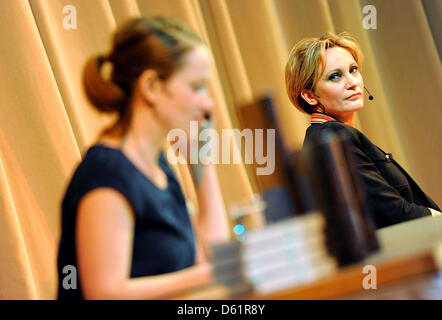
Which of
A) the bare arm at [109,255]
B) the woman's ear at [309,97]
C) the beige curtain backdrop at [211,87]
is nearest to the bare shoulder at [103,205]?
the bare arm at [109,255]

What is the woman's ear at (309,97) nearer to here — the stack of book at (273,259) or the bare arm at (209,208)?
the bare arm at (209,208)

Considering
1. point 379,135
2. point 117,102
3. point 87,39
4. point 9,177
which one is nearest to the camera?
point 117,102

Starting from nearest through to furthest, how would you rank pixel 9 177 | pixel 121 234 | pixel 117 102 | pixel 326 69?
1. pixel 121 234
2. pixel 117 102
3. pixel 326 69
4. pixel 9 177

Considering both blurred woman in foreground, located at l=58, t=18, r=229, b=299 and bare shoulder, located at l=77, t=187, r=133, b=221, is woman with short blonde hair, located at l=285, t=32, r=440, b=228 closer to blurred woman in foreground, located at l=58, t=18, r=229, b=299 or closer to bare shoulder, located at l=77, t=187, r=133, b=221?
blurred woman in foreground, located at l=58, t=18, r=229, b=299

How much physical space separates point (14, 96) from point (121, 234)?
1161 millimetres

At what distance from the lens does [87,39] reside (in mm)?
1994

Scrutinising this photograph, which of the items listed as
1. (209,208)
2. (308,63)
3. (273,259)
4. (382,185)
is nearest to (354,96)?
(308,63)

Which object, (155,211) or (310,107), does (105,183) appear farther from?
(310,107)

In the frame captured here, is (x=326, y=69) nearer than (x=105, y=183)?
No

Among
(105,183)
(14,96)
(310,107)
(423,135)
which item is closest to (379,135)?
(423,135)

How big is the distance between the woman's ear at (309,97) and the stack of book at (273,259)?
2.73ft

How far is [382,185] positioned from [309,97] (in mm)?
347

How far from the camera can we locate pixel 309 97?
1639mm

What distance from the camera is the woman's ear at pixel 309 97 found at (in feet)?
5.35
